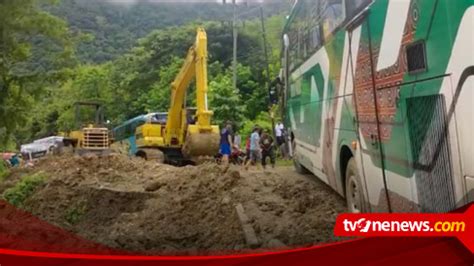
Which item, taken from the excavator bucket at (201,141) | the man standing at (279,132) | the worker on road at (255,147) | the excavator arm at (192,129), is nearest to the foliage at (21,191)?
the worker on road at (255,147)

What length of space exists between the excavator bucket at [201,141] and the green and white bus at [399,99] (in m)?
6.13

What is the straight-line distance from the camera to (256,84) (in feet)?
16.6

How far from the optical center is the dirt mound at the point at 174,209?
2.50 meters

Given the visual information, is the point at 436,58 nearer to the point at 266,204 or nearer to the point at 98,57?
the point at 266,204

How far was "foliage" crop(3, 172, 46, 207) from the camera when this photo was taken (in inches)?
103

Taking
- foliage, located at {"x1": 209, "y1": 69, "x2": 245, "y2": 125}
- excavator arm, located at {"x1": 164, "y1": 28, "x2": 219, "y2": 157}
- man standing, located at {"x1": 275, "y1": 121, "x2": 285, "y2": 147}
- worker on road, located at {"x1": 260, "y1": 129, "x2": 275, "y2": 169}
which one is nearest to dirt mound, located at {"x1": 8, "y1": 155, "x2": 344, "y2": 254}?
foliage, located at {"x1": 209, "y1": 69, "x2": 245, "y2": 125}

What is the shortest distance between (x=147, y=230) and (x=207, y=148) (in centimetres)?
821

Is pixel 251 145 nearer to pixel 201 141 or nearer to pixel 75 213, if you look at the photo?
pixel 201 141

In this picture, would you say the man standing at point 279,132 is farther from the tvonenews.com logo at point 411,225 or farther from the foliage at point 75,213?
the tvonenews.com logo at point 411,225

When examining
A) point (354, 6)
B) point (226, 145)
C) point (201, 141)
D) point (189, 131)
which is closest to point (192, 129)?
point (189, 131)

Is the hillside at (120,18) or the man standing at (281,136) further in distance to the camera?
the man standing at (281,136)

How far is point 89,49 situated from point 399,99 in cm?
158

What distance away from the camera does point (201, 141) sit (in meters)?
10.8

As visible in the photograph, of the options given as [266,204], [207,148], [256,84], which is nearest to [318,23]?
[256,84]
